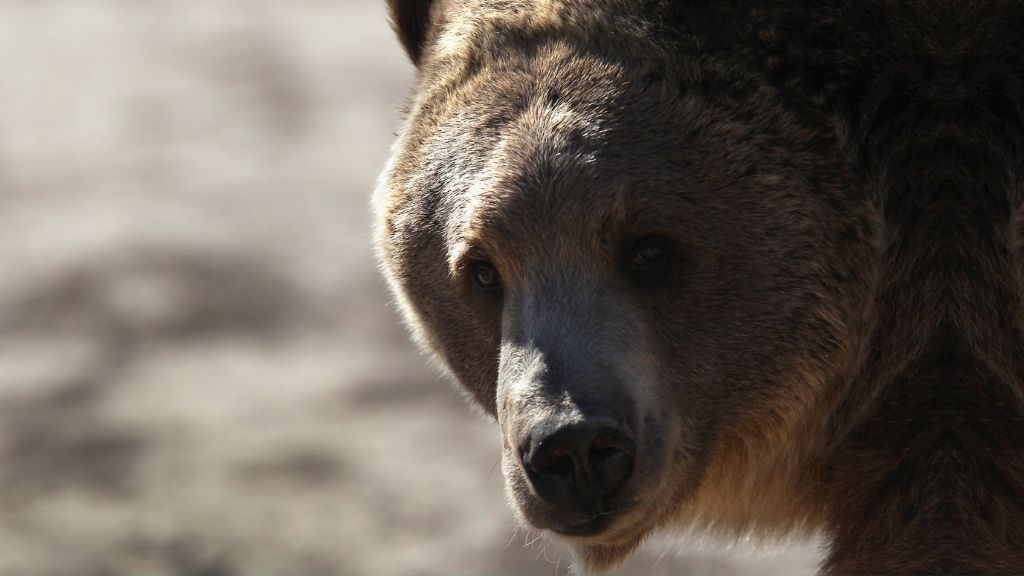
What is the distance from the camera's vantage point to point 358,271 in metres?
8.27

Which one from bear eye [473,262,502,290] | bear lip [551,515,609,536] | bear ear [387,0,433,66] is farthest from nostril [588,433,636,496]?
bear ear [387,0,433,66]

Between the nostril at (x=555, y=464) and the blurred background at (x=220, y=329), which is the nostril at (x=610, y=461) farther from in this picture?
the blurred background at (x=220, y=329)

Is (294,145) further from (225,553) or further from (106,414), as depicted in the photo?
(225,553)

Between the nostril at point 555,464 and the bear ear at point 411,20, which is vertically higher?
the bear ear at point 411,20

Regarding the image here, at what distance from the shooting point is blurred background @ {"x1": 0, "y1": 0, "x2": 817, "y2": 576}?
6430 millimetres

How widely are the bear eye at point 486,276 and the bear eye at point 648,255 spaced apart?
423 millimetres

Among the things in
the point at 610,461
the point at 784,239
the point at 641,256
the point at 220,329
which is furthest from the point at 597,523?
the point at 220,329

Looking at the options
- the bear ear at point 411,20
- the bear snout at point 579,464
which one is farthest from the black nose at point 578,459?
the bear ear at point 411,20

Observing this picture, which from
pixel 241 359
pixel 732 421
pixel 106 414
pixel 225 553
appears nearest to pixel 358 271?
pixel 241 359

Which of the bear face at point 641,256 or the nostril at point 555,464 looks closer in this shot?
the nostril at point 555,464

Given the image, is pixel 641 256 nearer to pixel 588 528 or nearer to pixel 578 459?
pixel 578 459

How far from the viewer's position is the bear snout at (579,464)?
3.94 m

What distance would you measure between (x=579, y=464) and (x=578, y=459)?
0.02 meters

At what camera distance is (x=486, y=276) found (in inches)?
179
